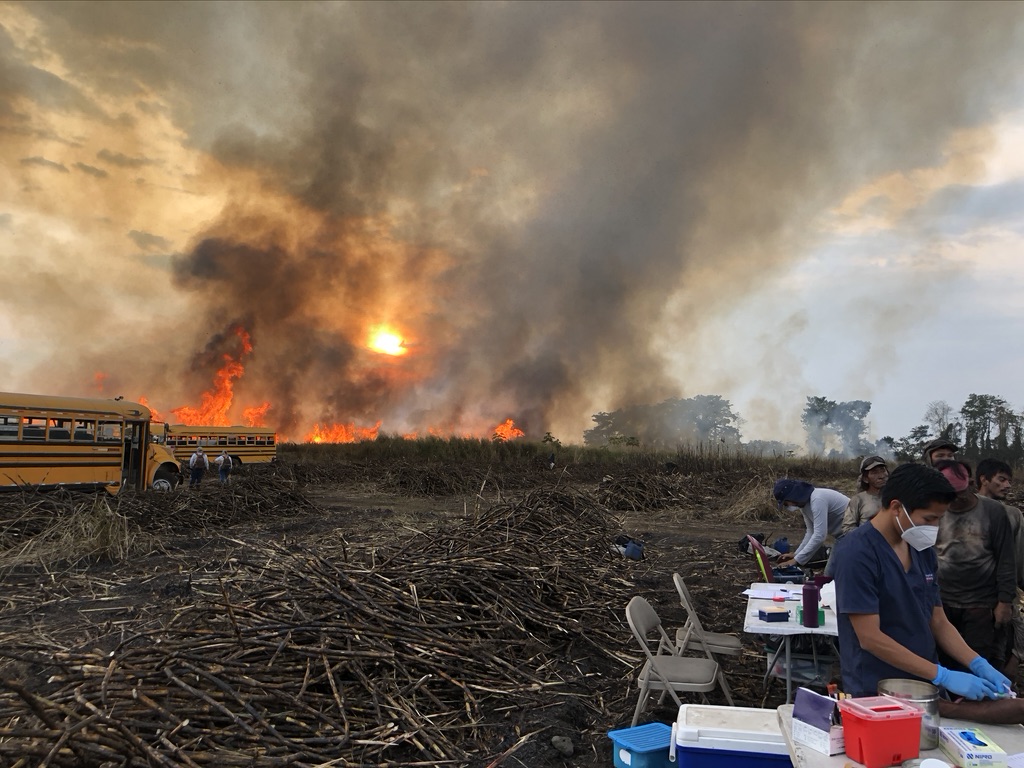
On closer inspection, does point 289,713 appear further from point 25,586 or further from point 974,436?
point 974,436

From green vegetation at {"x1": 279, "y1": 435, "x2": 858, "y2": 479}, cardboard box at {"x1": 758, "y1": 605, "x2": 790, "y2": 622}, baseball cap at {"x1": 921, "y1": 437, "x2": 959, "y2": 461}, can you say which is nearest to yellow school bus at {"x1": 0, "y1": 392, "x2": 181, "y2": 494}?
green vegetation at {"x1": 279, "y1": 435, "x2": 858, "y2": 479}

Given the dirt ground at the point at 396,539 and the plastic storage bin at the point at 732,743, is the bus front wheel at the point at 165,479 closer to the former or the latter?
the dirt ground at the point at 396,539

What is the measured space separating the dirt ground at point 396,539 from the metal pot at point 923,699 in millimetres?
2420

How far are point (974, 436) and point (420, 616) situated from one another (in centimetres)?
3840

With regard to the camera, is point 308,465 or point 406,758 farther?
point 308,465

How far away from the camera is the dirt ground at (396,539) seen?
491cm

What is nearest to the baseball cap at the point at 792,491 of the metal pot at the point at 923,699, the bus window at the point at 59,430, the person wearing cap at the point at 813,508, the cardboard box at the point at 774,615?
the person wearing cap at the point at 813,508

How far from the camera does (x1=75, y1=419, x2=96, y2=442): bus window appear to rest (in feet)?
52.5

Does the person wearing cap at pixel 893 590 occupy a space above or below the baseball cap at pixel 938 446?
below

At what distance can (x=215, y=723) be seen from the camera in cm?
403

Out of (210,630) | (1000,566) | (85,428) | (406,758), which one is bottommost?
(406,758)

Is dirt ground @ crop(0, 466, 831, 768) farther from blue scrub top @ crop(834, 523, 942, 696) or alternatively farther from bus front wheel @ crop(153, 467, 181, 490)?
bus front wheel @ crop(153, 467, 181, 490)

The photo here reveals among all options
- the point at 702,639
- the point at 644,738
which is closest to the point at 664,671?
the point at 702,639

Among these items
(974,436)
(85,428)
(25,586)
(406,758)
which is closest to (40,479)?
(85,428)
